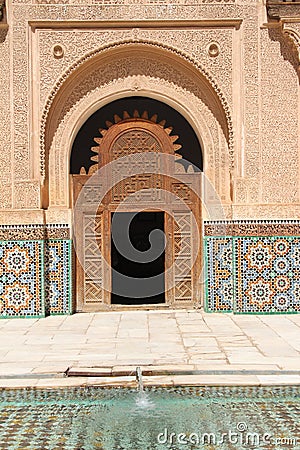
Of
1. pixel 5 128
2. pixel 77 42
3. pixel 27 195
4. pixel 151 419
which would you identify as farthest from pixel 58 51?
pixel 151 419

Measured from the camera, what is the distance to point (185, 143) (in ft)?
23.7

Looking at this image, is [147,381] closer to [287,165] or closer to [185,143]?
[287,165]

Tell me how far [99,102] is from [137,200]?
40.0 inches

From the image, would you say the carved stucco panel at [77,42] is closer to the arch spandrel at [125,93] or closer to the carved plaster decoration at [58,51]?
the carved plaster decoration at [58,51]

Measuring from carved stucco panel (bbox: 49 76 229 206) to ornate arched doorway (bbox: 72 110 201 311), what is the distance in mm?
231

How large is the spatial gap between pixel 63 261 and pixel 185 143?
7.33 ft

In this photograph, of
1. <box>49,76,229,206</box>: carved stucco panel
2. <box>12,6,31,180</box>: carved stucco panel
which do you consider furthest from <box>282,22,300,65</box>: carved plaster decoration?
<box>12,6,31,180</box>: carved stucco panel

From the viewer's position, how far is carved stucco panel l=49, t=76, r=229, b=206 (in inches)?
234

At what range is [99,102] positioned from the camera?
596cm

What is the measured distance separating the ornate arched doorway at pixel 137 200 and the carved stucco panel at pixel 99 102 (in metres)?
0.23

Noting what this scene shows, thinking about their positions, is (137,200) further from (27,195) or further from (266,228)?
(266,228)

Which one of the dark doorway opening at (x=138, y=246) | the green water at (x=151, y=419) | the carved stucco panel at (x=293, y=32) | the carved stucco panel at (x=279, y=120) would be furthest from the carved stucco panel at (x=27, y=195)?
the carved stucco panel at (x=293, y=32)

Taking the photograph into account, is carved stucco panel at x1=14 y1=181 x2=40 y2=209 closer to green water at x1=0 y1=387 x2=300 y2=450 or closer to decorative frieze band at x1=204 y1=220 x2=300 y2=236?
decorative frieze band at x1=204 y1=220 x2=300 y2=236

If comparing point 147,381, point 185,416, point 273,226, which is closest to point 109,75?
point 273,226
